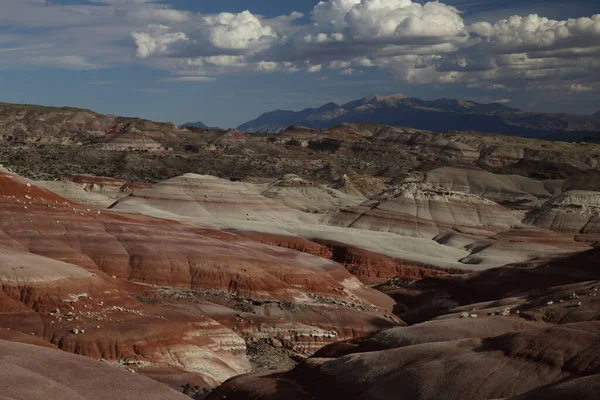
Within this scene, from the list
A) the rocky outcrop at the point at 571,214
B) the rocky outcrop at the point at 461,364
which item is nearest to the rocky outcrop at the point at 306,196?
the rocky outcrop at the point at 571,214

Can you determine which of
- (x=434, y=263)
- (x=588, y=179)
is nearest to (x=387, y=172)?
(x=588, y=179)

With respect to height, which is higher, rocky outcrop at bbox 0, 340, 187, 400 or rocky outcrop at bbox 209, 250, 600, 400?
rocky outcrop at bbox 0, 340, 187, 400

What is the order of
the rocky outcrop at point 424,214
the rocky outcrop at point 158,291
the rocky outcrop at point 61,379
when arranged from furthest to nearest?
the rocky outcrop at point 424,214, the rocky outcrop at point 158,291, the rocky outcrop at point 61,379

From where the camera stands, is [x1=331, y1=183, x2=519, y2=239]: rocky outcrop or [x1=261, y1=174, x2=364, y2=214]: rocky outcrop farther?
[x1=261, y1=174, x2=364, y2=214]: rocky outcrop

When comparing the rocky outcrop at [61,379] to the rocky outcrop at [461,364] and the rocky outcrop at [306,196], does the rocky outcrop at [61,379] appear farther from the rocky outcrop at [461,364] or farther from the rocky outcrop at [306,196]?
the rocky outcrop at [306,196]

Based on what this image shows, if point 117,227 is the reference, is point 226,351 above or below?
below

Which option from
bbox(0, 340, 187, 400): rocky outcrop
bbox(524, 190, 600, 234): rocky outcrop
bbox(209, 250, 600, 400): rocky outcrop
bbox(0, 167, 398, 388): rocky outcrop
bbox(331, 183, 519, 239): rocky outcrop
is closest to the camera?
bbox(0, 340, 187, 400): rocky outcrop

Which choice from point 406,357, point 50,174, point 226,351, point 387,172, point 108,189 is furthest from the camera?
point 387,172

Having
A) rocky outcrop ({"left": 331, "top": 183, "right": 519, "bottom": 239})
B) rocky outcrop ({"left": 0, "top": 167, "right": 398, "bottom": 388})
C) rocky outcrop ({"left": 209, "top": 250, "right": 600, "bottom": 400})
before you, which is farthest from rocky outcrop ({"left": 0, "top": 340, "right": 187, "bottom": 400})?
rocky outcrop ({"left": 331, "top": 183, "right": 519, "bottom": 239})

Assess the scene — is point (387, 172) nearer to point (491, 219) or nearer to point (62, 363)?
point (491, 219)

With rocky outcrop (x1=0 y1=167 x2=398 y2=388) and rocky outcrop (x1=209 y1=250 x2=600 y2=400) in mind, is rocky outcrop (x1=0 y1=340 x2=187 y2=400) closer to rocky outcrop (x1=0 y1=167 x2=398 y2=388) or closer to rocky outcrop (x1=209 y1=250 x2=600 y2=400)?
rocky outcrop (x1=209 y1=250 x2=600 y2=400)

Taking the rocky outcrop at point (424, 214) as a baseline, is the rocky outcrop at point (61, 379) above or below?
above
